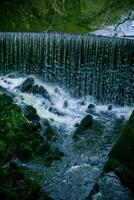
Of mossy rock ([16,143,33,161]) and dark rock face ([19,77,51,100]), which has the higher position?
mossy rock ([16,143,33,161])

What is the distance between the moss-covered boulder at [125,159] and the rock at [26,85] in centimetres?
513

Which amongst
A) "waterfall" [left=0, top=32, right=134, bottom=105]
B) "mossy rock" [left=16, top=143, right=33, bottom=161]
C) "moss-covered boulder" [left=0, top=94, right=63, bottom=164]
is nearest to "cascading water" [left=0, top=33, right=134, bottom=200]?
"waterfall" [left=0, top=32, right=134, bottom=105]

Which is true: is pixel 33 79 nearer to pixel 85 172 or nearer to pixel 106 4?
pixel 106 4

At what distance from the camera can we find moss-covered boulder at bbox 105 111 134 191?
659cm

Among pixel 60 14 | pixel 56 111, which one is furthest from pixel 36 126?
pixel 60 14

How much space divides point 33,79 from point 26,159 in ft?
15.5

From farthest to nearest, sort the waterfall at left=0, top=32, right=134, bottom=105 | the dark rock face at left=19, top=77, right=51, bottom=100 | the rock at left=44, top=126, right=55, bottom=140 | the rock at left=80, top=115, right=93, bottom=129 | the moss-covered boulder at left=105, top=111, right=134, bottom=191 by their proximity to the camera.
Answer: the dark rock face at left=19, top=77, right=51, bottom=100
the waterfall at left=0, top=32, right=134, bottom=105
the rock at left=80, top=115, right=93, bottom=129
the rock at left=44, top=126, right=55, bottom=140
the moss-covered boulder at left=105, top=111, right=134, bottom=191

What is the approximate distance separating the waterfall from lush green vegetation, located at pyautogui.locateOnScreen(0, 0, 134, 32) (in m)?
1.39

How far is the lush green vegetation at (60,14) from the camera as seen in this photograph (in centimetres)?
1400

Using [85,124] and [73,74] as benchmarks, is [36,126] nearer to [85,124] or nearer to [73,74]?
[85,124]

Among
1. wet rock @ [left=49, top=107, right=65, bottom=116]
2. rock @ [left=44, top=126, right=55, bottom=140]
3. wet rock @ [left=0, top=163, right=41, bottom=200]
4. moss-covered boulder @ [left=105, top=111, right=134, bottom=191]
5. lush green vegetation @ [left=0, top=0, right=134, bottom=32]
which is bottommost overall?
wet rock @ [left=49, top=107, right=65, bottom=116]

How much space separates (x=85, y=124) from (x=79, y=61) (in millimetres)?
2925

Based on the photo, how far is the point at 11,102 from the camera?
447 inches

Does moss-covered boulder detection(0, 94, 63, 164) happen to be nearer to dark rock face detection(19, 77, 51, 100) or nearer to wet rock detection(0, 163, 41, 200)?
wet rock detection(0, 163, 41, 200)
